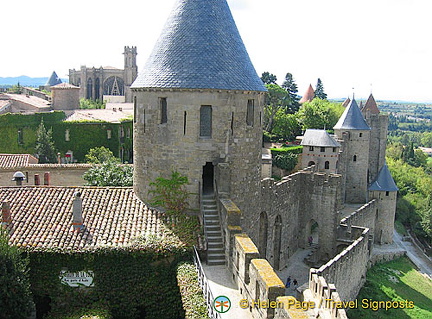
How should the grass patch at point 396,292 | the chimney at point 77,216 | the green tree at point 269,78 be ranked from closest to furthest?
the chimney at point 77,216, the grass patch at point 396,292, the green tree at point 269,78

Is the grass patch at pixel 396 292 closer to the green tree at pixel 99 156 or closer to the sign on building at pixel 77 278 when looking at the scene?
the sign on building at pixel 77 278

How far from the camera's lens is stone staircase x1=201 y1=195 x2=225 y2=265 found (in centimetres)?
1436

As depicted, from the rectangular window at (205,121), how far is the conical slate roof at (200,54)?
33.3 inches

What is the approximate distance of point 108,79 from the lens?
112 meters

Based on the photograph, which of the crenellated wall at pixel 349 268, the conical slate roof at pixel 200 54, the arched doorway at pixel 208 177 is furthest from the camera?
the crenellated wall at pixel 349 268

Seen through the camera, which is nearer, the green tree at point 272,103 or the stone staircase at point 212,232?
the stone staircase at point 212,232

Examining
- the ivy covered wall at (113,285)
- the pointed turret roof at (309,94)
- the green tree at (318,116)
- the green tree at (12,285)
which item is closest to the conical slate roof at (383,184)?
the green tree at (318,116)

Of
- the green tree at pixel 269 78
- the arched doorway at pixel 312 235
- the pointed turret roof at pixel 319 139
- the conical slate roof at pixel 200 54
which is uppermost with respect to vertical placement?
the green tree at pixel 269 78

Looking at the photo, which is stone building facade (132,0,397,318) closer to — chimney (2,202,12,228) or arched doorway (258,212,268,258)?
chimney (2,202,12,228)

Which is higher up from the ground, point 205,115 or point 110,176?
point 205,115

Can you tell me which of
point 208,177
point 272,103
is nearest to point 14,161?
point 208,177

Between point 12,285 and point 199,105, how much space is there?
25.7ft

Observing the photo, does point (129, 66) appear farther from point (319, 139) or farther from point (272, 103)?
point (319, 139)

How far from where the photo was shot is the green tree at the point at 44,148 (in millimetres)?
44250
